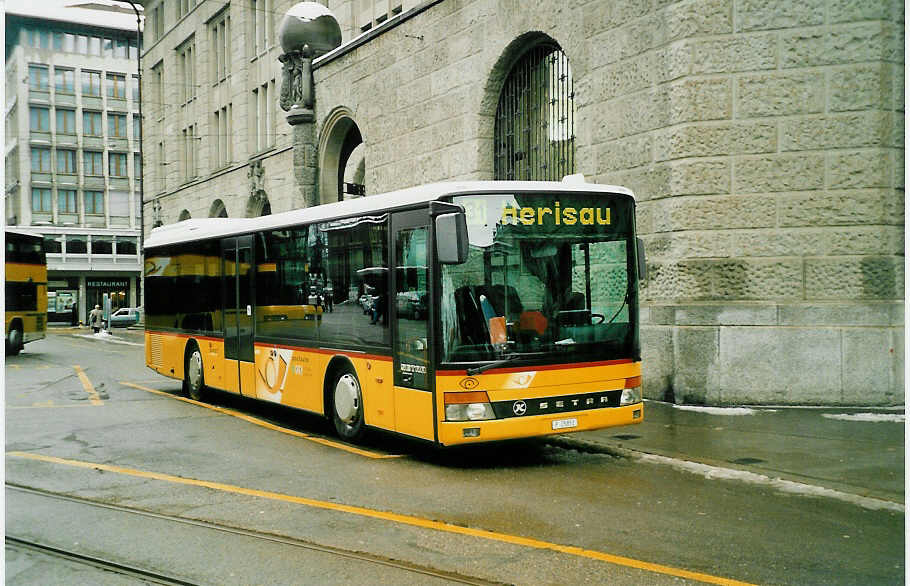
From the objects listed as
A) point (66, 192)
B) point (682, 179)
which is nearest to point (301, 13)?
point (682, 179)

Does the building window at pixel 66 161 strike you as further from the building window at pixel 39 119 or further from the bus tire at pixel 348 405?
the bus tire at pixel 348 405

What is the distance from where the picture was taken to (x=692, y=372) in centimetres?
1278

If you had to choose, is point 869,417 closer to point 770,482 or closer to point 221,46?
point 770,482

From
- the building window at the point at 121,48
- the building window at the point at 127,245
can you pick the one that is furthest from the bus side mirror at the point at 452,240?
the building window at the point at 121,48

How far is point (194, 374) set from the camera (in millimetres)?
15094

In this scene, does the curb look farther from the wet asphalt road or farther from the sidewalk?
the wet asphalt road

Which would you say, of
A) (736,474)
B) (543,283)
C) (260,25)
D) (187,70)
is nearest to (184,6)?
(187,70)

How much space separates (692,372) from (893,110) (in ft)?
14.0

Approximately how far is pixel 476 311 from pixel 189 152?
1472 inches

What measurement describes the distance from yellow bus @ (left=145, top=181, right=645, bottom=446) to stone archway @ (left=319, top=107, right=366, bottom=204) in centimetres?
1419

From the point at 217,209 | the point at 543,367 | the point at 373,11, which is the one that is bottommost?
the point at 543,367

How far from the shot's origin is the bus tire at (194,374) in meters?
14.8

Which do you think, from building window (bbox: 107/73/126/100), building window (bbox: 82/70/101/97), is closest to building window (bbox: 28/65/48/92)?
building window (bbox: 82/70/101/97)

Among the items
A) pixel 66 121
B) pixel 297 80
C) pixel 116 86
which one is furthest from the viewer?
pixel 116 86
